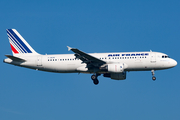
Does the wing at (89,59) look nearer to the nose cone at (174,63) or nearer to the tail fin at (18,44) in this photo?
the tail fin at (18,44)

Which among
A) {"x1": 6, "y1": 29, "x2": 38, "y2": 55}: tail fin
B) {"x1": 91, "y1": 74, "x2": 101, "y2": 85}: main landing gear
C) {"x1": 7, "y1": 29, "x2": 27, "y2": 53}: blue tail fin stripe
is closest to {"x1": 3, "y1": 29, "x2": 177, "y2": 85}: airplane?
{"x1": 91, "y1": 74, "x2": 101, "y2": 85}: main landing gear

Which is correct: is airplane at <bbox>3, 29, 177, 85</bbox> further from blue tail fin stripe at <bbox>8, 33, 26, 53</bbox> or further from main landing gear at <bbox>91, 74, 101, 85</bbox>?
blue tail fin stripe at <bbox>8, 33, 26, 53</bbox>

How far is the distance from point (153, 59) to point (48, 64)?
56.7ft

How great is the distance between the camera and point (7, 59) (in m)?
55.8

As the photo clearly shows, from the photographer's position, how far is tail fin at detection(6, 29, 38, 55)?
5881 centimetres

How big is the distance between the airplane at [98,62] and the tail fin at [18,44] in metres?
1.32

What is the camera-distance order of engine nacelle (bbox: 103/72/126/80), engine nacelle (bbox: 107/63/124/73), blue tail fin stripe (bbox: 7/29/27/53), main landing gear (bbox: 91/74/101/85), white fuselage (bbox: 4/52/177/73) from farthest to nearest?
blue tail fin stripe (bbox: 7/29/27/53), engine nacelle (bbox: 103/72/126/80), main landing gear (bbox: 91/74/101/85), white fuselage (bbox: 4/52/177/73), engine nacelle (bbox: 107/63/124/73)

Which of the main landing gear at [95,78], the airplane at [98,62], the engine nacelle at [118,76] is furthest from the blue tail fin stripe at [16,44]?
the engine nacelle at [118,76]

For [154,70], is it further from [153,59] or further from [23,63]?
[23,63]

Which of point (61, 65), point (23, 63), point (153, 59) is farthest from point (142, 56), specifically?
point (23, 63)

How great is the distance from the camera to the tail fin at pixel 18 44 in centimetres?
5881

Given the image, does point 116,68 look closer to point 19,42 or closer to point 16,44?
point 19,42

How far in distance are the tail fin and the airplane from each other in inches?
52.1

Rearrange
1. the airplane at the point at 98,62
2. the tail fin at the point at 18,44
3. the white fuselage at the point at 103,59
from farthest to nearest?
the tail fin at the point at 18,44, the white fuselage at the point at 103,59, the airplane at the point at 98,62
